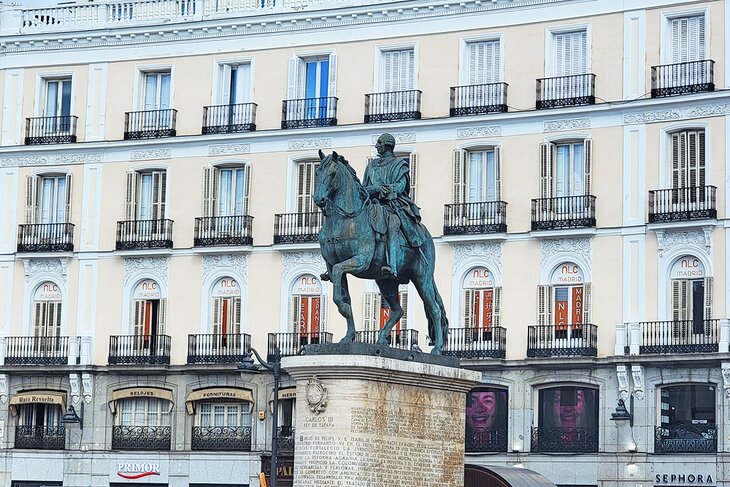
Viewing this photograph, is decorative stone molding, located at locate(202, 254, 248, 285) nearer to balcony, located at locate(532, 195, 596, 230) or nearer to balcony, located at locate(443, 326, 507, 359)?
balcony, located at locate(443, 326, 507, 359)

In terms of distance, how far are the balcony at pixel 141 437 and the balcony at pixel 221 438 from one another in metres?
1.07

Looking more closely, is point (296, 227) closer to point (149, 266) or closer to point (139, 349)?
point (149, 266)

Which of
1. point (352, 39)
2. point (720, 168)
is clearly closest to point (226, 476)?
point (352, 39)

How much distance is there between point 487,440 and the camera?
59.8m

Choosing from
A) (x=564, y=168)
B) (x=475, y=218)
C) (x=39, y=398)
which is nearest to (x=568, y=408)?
(x=475, y=218)

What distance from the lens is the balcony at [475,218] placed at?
60219mm

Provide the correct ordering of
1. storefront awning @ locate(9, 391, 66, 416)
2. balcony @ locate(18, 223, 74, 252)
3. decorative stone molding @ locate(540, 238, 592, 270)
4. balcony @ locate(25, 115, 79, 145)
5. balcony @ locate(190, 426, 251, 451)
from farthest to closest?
1. balcony @ locate(25, 115, 79, 145)
2. balcony @ locate(18, 223, 74, 252)
3. storefront awning @ locate(9, 391, 66, 416)
4. balcony @ locate(190, 426, 251, 451)
5. decorative stone molding @ locate(540, 238, 592, 270)

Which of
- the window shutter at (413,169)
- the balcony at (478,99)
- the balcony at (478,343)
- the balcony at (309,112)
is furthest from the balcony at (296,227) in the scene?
the balcony at (478,343)

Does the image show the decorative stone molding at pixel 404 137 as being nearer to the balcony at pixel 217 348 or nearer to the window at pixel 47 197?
the balcony at pixel 217 348

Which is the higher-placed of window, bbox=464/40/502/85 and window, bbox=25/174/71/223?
window, bbox=464/40/502/85

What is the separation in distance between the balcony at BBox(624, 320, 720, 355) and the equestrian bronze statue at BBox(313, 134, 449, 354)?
1003 inches

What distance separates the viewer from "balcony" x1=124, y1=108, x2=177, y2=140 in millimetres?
65938

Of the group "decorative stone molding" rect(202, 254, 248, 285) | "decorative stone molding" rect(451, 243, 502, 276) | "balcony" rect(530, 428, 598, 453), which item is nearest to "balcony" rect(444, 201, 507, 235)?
"decorative stone molding" rect(451, 243, 502, 276)

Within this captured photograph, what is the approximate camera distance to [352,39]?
63.8 meters
